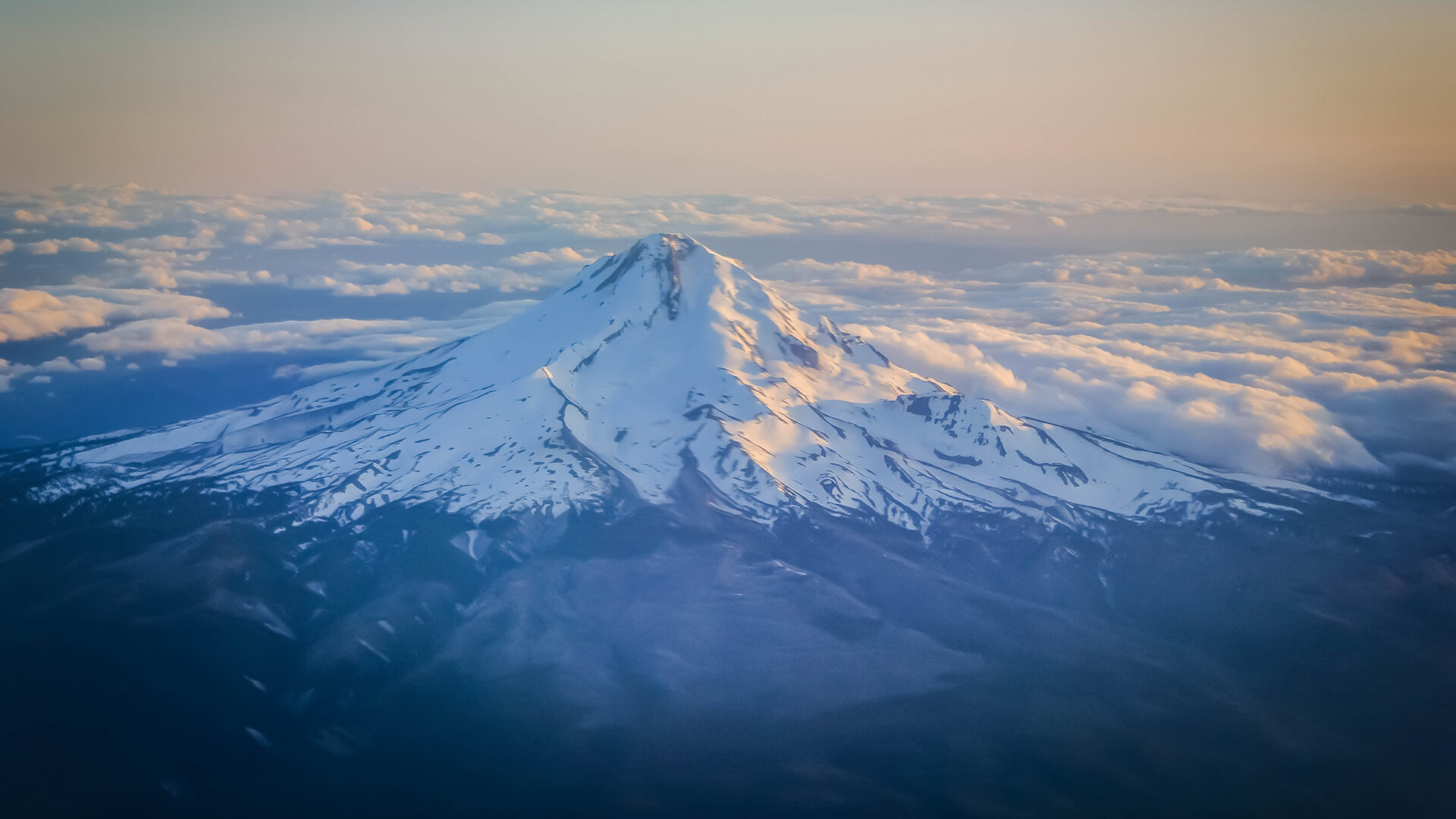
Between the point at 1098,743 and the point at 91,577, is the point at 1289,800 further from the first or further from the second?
the point at 91,577

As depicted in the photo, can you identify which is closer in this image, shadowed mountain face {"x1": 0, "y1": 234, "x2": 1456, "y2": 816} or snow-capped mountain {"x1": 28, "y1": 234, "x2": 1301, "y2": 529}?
shadowed mountain face {"x1": 0, "y1": 234, "x2": 1456, "y2": 816}

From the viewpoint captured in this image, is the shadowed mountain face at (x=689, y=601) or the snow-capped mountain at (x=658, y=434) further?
the snow-capped mountain at (x=658, y=434)

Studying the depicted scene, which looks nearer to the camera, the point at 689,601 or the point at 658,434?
the point at 689,601

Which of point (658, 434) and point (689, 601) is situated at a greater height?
point (658, 434)
